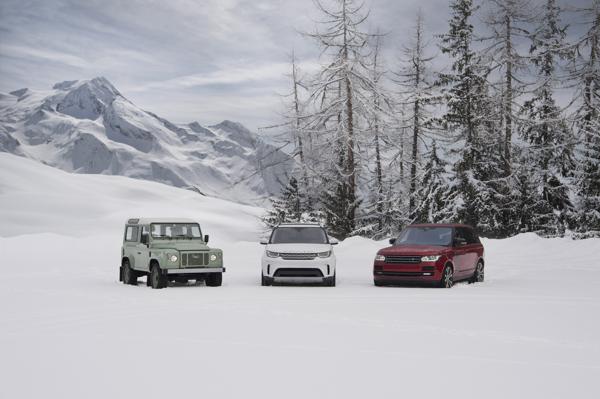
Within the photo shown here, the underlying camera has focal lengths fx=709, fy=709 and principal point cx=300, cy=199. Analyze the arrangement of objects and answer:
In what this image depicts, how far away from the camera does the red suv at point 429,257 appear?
18.4 m

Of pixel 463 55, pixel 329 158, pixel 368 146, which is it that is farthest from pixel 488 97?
pixel 329 158

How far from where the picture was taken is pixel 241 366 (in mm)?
8219

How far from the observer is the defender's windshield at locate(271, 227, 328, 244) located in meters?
20.1

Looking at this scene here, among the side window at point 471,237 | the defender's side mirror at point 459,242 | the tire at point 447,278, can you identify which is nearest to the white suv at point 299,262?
the tire at point 447,278

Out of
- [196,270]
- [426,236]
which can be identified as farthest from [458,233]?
[196,270]

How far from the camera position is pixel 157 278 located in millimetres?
18781

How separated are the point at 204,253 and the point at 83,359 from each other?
408 inches

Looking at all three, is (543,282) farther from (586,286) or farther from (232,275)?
(232,275)

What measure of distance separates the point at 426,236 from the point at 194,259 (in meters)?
6.53

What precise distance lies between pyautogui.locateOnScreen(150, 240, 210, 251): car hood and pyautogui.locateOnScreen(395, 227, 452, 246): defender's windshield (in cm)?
554

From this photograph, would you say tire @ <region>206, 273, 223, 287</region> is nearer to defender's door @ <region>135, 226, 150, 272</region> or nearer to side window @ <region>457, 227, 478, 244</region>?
defender's door @ <region>135, 226, 150, 272</region>

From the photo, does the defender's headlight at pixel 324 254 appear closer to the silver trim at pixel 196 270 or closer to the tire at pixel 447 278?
the silver trim at pixel 196 270

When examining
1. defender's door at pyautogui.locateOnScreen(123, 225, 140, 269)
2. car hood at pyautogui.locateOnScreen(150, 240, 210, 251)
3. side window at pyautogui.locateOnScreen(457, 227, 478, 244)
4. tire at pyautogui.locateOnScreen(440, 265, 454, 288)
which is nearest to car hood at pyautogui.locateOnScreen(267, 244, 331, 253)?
car hood at pyautogui.locateOnScreen(150, 240, 210, 251)

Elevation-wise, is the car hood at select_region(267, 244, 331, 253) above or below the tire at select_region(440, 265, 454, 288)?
above
